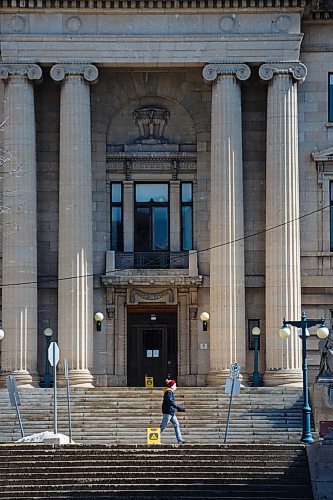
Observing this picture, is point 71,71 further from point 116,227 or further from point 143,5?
point 116,227

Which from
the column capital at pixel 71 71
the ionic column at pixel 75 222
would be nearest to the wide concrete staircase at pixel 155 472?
the ionic column at pixel 75 222

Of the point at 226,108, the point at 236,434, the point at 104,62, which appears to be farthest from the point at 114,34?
the point at 236,434

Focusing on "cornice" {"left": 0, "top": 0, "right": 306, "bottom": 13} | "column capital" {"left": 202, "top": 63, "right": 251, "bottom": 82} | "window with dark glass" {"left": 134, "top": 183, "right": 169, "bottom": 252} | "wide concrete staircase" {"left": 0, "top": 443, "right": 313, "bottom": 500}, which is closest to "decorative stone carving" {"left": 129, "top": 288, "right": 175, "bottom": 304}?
"window with dark glass" {"left": 134, "top": 183, "right": 169, "bottom": 252}

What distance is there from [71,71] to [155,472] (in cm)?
1902

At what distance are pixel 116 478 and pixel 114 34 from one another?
20.3m

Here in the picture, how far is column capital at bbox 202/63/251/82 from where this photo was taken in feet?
166

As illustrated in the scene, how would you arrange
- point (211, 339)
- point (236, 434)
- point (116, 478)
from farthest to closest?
point (211, 339), point (236, 434), point (116, 478)

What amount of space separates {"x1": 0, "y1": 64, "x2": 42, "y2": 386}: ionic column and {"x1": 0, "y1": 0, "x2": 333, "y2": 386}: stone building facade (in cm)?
6

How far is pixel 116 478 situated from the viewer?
3566 centimetres

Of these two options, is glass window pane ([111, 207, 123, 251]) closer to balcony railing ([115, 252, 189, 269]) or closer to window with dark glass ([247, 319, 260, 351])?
balcony railing ([115, 252, 189, 269])

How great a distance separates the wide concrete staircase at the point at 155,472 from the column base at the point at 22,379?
37.8 feet

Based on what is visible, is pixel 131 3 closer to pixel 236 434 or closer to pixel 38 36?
pixel 38 36

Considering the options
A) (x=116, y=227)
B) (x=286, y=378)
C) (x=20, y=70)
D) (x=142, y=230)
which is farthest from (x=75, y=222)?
(x=286, y=378)

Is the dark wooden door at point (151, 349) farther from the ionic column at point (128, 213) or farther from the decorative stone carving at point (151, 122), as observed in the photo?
the decorative stone carving at point (151, 122)
